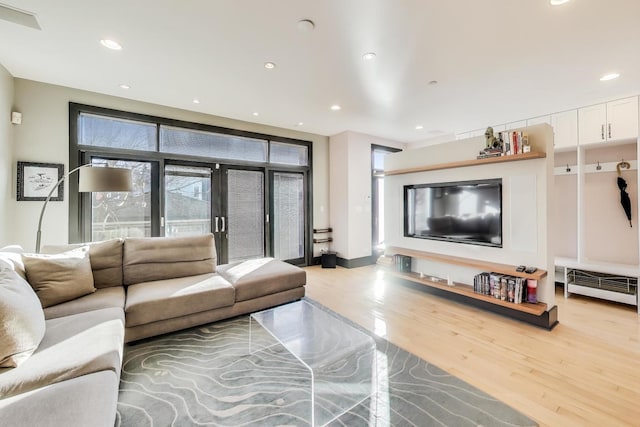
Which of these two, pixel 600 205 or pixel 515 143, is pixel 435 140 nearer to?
pixel 600 205

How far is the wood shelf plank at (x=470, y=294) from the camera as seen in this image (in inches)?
110

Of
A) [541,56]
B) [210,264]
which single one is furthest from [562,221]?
[210,264]

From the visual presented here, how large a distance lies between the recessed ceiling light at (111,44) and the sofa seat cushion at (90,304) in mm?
2311

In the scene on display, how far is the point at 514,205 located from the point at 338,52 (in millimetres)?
2630

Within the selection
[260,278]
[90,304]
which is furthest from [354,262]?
[90,304]

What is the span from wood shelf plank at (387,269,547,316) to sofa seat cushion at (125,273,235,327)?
2571 mm

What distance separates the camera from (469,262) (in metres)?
3.38

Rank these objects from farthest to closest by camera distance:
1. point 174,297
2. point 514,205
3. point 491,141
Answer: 1. point 491,141
2. point 514,205
3. point 174,297

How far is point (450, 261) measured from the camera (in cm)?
349

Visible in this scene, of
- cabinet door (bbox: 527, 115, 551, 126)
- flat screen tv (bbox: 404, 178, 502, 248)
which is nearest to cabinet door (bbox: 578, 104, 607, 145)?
cabinet door (bbox: 527, 115, 551, 126)

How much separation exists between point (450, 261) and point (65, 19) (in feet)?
14.9

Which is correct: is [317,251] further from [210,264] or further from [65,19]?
[65,19]

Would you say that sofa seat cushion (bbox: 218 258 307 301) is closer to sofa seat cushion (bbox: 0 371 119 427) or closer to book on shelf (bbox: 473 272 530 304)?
sofa seat cushion (bbox: 0 371 119 427)

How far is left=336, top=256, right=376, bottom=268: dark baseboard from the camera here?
214 inches
